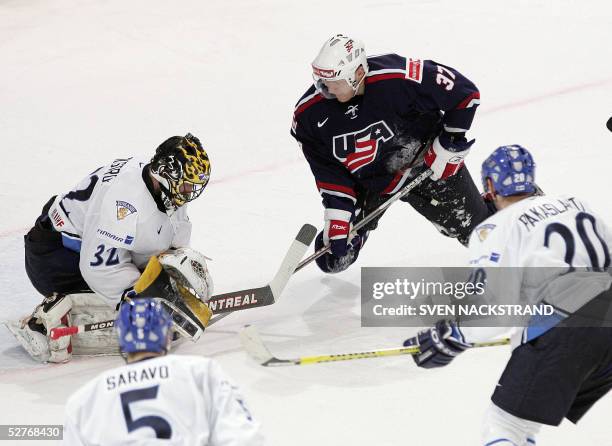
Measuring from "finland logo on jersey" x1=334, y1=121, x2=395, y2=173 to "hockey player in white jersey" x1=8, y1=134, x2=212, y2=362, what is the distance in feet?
1.98

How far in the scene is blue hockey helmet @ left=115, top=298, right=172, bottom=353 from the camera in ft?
8.25

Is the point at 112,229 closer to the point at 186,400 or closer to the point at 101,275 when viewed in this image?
the point at 101,275

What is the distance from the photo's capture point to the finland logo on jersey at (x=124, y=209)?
13.0 feet

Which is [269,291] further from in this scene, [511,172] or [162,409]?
[162,409]

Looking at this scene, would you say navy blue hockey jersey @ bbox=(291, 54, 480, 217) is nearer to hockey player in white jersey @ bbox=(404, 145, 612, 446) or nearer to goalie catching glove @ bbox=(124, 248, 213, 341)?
goalie catching glove @ bbox=(124, 248, 213, 341)

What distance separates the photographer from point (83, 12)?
7.75 m

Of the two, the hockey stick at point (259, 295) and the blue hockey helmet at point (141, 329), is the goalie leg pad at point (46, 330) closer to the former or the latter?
the hockey stick at point (259, 295)

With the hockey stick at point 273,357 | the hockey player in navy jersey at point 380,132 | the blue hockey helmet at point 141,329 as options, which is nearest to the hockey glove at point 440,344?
the hockey stick at point 273,357

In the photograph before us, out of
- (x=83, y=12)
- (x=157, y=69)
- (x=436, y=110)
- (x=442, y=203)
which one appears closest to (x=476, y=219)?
(x=442, y=203)

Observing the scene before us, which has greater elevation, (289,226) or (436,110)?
(436,110)

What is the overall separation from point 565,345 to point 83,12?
561cm

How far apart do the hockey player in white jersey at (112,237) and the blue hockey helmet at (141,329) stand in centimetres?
146

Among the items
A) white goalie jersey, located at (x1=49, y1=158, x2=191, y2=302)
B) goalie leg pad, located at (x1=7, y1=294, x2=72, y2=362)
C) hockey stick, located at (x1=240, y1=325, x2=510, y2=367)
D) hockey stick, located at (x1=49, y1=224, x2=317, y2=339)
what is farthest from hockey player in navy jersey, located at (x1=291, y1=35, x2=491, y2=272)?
goalie leg pad, located at (x1=7, y1=294, x2=72, y2=362)

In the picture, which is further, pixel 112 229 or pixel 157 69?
pixel 157 69
